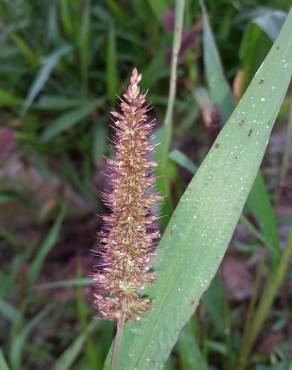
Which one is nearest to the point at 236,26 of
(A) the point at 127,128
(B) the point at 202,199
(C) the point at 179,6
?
(C) the point at 179,6

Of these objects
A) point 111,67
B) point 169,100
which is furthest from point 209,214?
point 111,67

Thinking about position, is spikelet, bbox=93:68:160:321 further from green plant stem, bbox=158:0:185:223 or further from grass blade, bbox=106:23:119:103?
grass blade, bbox=106:23:119:103

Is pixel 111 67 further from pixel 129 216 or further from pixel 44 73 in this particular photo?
pixel 129 216

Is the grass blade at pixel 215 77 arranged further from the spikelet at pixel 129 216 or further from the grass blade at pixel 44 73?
the grass blade at pixel 44 73

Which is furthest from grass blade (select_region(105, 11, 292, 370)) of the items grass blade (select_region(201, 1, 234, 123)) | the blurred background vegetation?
the blurred background vegetation

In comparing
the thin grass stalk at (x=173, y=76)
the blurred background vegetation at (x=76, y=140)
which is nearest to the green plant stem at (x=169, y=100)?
the thin grass stalk at (x=173, y=76)

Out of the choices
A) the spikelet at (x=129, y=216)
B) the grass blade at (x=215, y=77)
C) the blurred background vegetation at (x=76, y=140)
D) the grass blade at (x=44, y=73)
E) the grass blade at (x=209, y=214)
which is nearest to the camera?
the spikelet at (x=129, y=216)
